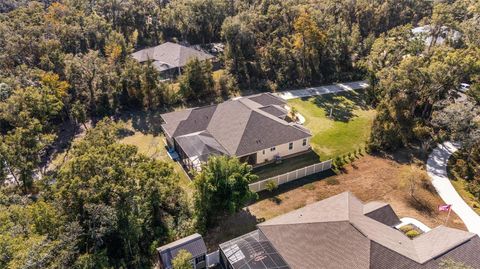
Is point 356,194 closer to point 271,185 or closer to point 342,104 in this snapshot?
point 271,185

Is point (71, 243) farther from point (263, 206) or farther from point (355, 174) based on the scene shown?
point (355, 174)

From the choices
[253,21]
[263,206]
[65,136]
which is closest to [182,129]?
[263,206]

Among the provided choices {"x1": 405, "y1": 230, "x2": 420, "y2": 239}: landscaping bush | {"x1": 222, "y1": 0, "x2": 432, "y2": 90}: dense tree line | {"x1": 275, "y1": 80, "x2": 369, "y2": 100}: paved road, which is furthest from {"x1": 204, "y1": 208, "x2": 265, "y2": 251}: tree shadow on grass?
{"x1": 222, "y1": 0, "x2": 432, "y2": 90}: dense tree line

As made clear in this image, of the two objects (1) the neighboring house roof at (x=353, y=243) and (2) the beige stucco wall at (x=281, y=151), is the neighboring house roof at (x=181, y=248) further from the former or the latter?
(2) the beige stucco wall at (x=281, y=151)

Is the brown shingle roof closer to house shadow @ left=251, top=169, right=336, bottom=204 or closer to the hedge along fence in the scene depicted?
house shadow @ left=251, top=169, right=336, bottom=204

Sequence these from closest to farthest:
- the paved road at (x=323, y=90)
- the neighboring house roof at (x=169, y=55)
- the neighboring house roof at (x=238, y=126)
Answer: the neighboring house roof at (x=238, y=126) < the paved road at (x=323, y=90) < the neighboring house roof at (x=169, y=55)

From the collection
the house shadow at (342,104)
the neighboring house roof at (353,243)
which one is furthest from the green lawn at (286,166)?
the neighboring house roof at (353,243)

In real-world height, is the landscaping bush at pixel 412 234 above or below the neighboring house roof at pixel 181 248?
below

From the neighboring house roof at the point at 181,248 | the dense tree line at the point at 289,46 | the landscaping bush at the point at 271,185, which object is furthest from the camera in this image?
the dense tree line at the point at 289,46
